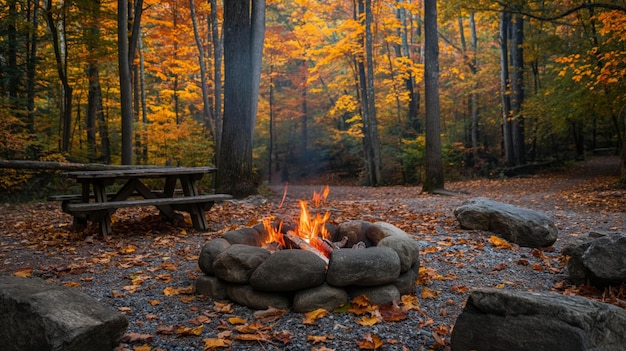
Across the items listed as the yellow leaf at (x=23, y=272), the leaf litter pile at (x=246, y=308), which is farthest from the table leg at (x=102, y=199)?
the yellow leaf at (x=23, y=272)

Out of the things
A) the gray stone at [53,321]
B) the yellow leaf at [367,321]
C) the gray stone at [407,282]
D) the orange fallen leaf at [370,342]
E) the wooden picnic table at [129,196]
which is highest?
the wooden picnic table at [129,196]

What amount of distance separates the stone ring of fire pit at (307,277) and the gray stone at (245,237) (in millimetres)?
551

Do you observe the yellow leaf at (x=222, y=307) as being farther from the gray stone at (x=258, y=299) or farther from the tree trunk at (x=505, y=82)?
the tree trunk at (x=505, y=82)

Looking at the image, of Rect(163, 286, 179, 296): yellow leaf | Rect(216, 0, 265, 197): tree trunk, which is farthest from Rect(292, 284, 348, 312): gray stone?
Rect(216, 0, 265, 197): tree trunk

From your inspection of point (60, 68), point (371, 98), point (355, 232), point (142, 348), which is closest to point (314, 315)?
point (142, 348)

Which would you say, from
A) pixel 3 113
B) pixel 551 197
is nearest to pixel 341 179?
pixel 551 197

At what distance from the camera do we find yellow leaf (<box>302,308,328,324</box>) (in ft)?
9.68

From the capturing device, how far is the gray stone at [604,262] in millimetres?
3445

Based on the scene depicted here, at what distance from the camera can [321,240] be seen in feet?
13.7

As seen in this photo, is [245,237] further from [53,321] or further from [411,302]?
[53,321]

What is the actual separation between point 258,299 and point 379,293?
3.43ft

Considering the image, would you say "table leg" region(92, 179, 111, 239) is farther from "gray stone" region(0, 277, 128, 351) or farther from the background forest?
the background forest

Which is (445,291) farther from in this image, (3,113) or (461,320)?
(3,113)

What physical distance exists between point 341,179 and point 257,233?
21.0 m
